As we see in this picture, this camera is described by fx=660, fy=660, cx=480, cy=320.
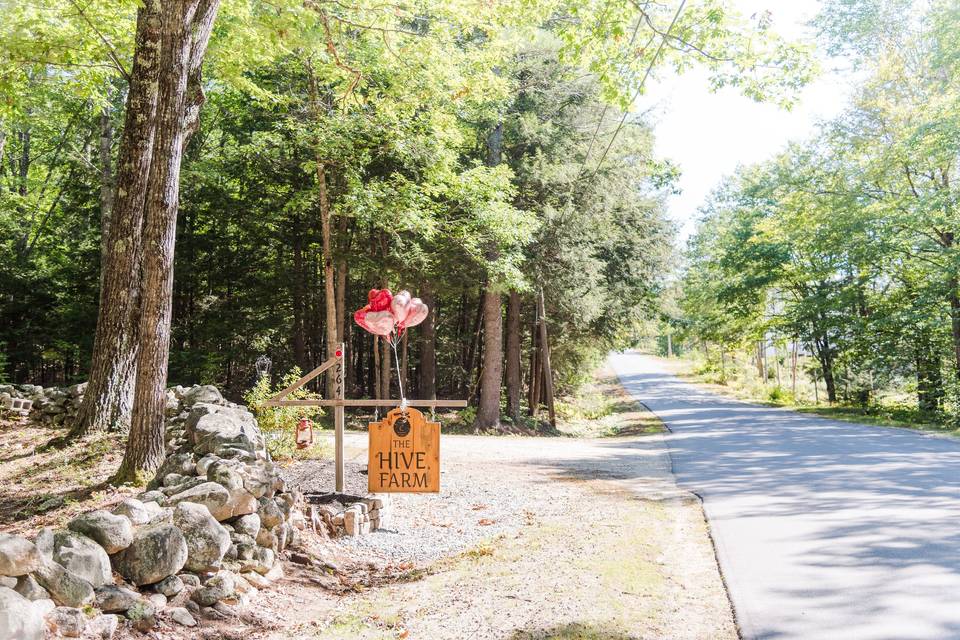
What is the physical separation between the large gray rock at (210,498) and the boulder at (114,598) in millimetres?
1149

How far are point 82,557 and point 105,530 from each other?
0.93 ft

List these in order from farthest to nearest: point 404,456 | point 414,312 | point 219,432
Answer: point 414,312
point 404,456
point 219,432

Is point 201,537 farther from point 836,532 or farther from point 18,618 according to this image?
point 836,532

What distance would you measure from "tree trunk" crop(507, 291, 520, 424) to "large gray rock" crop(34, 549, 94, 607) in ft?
54.0

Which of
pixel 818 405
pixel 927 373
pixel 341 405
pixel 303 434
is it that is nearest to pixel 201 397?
pixel 303 434

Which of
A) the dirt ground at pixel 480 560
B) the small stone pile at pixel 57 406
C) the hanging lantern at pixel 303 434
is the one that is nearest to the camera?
the dirt ground at pixel 480 560

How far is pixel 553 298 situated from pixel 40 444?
41.1 ft

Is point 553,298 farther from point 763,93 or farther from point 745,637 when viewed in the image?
point 745,637

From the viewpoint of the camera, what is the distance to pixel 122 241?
754 centimetres

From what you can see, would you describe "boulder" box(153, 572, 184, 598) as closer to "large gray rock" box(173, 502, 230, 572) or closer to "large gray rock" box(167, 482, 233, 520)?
"large gray rock" box(173, 502, 230, 572)

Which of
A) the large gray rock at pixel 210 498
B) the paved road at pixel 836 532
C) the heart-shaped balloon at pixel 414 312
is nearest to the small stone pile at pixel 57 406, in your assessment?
the heart-shaped balloon at pixel 414 312

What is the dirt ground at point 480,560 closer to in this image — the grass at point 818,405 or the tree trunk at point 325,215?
the tree trunk at point 325,215

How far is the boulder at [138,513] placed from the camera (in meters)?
4.18

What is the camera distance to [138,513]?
13.9 ft
